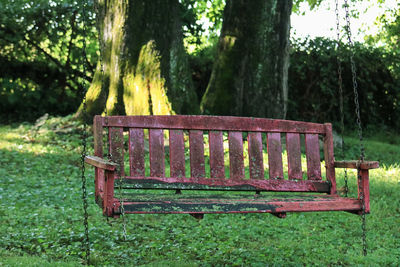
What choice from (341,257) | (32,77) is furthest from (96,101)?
(341,257)

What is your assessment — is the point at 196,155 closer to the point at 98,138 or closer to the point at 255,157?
the point at 255,157

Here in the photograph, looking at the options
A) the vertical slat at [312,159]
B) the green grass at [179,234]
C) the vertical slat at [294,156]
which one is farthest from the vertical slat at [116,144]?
the vertical slat at [312,159]

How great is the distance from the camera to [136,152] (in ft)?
12.9

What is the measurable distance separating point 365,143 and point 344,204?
787 cm

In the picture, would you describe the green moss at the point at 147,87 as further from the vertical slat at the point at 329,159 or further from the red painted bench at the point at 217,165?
the vertical slat at the point at 329,159

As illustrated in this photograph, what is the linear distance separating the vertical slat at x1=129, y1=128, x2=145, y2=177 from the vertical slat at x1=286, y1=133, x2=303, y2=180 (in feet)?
4.34

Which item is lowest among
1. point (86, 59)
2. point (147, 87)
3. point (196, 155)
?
point (196, 155)

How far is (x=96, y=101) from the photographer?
9016 millimetres

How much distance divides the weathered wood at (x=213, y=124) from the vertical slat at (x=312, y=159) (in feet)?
0.26

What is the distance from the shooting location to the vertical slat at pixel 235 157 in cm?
416

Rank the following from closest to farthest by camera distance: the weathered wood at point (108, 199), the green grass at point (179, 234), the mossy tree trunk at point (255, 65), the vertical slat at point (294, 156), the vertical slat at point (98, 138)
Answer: the weathered wood at point (108, 199)
the vertical slat at point (98, 138)
the green grass at point (179, 234)
the vertical slat at point (294, 156)
the mossy tree trunk at point (255, 65)

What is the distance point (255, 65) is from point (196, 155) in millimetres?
5088

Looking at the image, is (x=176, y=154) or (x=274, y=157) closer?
(x=176, y=154)

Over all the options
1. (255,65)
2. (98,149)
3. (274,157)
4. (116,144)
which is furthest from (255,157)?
(255,65)
